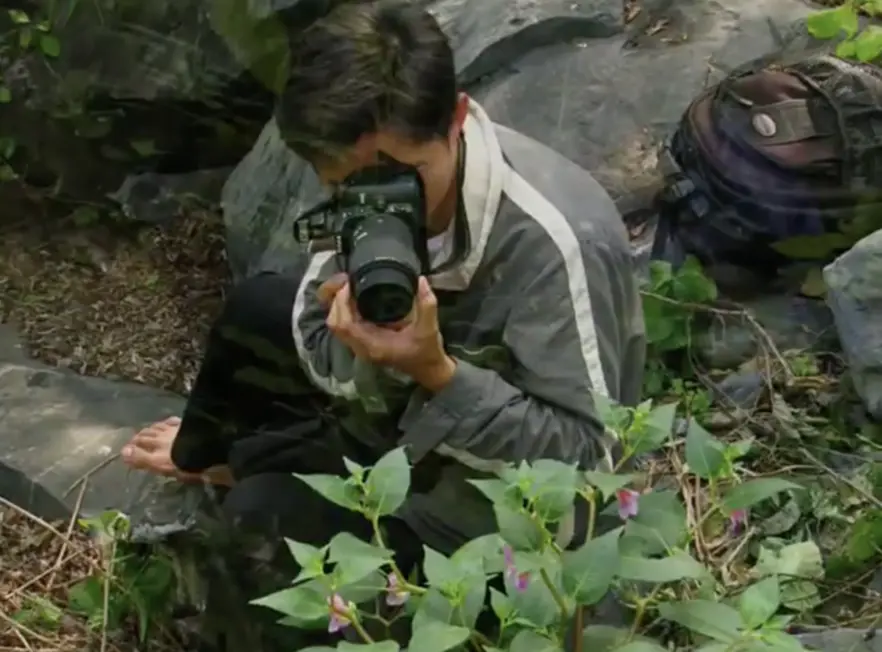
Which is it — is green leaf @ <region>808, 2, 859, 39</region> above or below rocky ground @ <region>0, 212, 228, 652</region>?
above

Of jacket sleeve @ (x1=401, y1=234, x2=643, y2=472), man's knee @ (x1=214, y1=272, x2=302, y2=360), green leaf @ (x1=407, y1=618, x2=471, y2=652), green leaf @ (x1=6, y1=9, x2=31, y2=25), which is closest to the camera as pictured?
green leaf @ (x1=407, y1=618, x2=471, y2=652)

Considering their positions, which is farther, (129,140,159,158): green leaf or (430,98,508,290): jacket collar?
(129,140,159,158): green leaf

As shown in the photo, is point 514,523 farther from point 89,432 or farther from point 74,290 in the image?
point 74,290

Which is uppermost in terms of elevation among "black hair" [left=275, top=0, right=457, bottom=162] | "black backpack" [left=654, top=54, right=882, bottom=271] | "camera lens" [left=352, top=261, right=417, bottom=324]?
"black hair" [left=275, top=0, right=457, bottom=162]

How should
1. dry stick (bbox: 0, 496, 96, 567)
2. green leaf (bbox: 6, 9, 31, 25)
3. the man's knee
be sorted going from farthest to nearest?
green leaf (bbox: 6, 9, 31, 25) < dry stick (bbox: 0, 496, 96, 567) < the man's knee

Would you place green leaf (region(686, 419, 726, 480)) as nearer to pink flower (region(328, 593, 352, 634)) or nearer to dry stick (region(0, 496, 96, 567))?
pink flower (region(328, 593, 352, 634))

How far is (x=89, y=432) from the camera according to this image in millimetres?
1616

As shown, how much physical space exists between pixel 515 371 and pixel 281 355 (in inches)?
11.0

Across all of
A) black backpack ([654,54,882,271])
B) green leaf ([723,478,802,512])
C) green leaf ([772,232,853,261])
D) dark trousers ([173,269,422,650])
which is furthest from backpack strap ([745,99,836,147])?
green leaf ([723,478,802,512])

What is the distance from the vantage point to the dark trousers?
3.78ft

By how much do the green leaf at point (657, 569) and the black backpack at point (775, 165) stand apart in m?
0.99

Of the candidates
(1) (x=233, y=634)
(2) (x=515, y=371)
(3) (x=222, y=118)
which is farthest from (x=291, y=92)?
(3) (x=222, y=118)

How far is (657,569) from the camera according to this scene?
744 mm

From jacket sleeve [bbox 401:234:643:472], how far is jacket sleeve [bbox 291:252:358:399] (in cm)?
11
